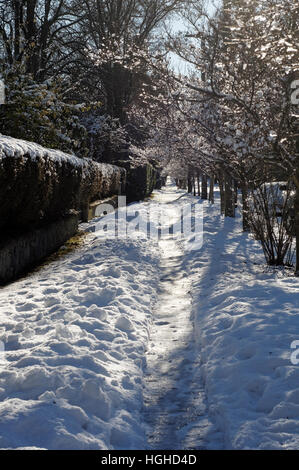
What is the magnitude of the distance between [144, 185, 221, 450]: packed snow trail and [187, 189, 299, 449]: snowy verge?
0.12m

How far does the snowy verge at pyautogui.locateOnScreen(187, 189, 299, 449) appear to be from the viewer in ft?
9.88

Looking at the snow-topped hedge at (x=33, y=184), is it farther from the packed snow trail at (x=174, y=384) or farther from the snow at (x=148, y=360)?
the packed snow trail at (x=174, y=384)

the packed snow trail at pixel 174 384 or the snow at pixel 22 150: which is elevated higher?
the snow at pixel 22 150

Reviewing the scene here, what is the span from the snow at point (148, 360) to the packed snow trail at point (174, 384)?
1 cm

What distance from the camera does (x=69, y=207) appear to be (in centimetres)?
1088

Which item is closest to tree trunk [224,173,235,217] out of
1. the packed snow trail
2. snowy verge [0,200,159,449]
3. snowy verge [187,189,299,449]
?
snowy verge [187,189,299,449]

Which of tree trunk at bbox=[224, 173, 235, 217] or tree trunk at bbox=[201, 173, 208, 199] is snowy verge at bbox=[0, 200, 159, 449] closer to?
tree trunk at bbox=[224, 173, 235, 217]

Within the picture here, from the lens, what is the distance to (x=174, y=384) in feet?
12.9

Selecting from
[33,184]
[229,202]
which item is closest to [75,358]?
[33,184]

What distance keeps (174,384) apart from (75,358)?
93cm

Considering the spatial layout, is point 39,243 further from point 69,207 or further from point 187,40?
point 187,40

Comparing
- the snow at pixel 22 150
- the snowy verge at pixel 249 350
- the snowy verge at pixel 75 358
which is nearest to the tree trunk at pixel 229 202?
the snow at pixel 22 150

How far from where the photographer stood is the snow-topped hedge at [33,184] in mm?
6441

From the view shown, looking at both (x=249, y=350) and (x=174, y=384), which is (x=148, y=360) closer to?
(x=174, y=384)
